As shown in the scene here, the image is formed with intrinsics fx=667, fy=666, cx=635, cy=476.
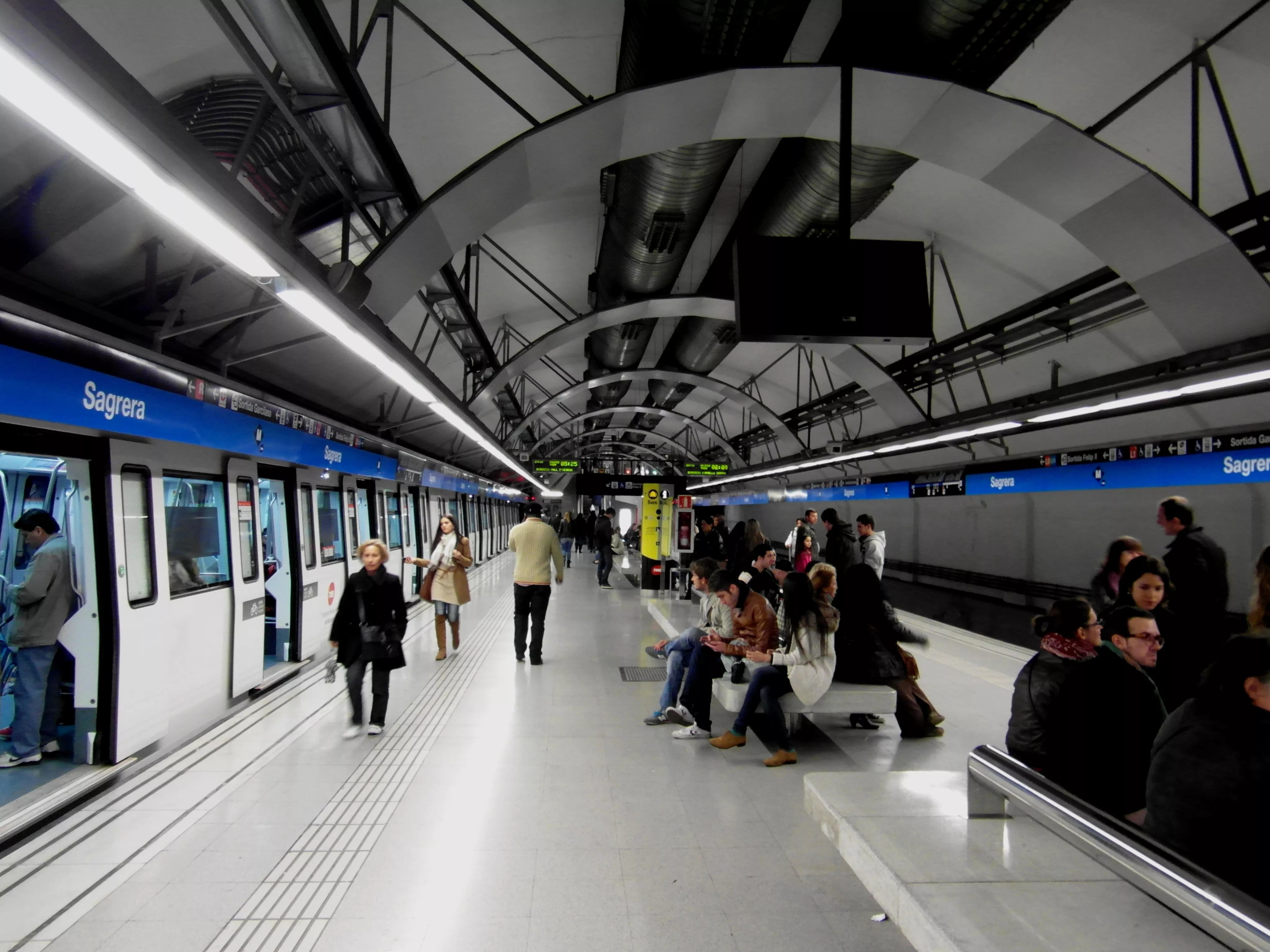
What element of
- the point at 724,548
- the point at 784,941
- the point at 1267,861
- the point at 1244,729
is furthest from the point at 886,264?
the point at 724,548

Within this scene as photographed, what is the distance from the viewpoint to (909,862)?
2.13 meters

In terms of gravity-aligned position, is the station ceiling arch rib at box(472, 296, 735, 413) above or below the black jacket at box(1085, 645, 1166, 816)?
above

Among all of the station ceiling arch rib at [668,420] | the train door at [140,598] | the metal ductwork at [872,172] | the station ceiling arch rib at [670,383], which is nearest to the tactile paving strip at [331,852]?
the train door at [140,598]

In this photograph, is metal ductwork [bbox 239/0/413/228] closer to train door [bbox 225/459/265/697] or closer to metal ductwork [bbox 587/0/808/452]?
metal ductwork [bbox 587/0/808/452]

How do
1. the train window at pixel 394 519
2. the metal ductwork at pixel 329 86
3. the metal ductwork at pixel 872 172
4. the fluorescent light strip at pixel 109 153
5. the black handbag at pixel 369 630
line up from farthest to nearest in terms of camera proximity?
the train window at pixel 394 519
the metal ductwork at pixel 872 172
the black handbag at pixel 369 630
the metal ductwork at pixel 329 86
the fluorescent light strip at pixel 109 153

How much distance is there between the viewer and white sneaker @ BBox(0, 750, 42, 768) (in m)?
4.25

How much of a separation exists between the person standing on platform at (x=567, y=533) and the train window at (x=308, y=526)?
1672 centimetres

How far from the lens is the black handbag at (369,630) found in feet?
16.6

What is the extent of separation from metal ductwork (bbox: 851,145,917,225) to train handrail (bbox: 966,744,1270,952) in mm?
4313

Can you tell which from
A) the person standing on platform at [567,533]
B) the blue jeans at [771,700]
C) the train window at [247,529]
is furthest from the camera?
the person standing on platform at [567,533]

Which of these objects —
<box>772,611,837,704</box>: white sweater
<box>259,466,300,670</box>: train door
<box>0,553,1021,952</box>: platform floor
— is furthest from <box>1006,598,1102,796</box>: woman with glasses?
<box>259,466,300,670</box>: train door

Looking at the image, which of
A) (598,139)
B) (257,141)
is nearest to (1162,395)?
(598,139)

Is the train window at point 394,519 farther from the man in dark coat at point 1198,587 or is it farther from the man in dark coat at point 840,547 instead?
the man in dark coat at point 1198,587

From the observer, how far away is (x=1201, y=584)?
4.06 meters
